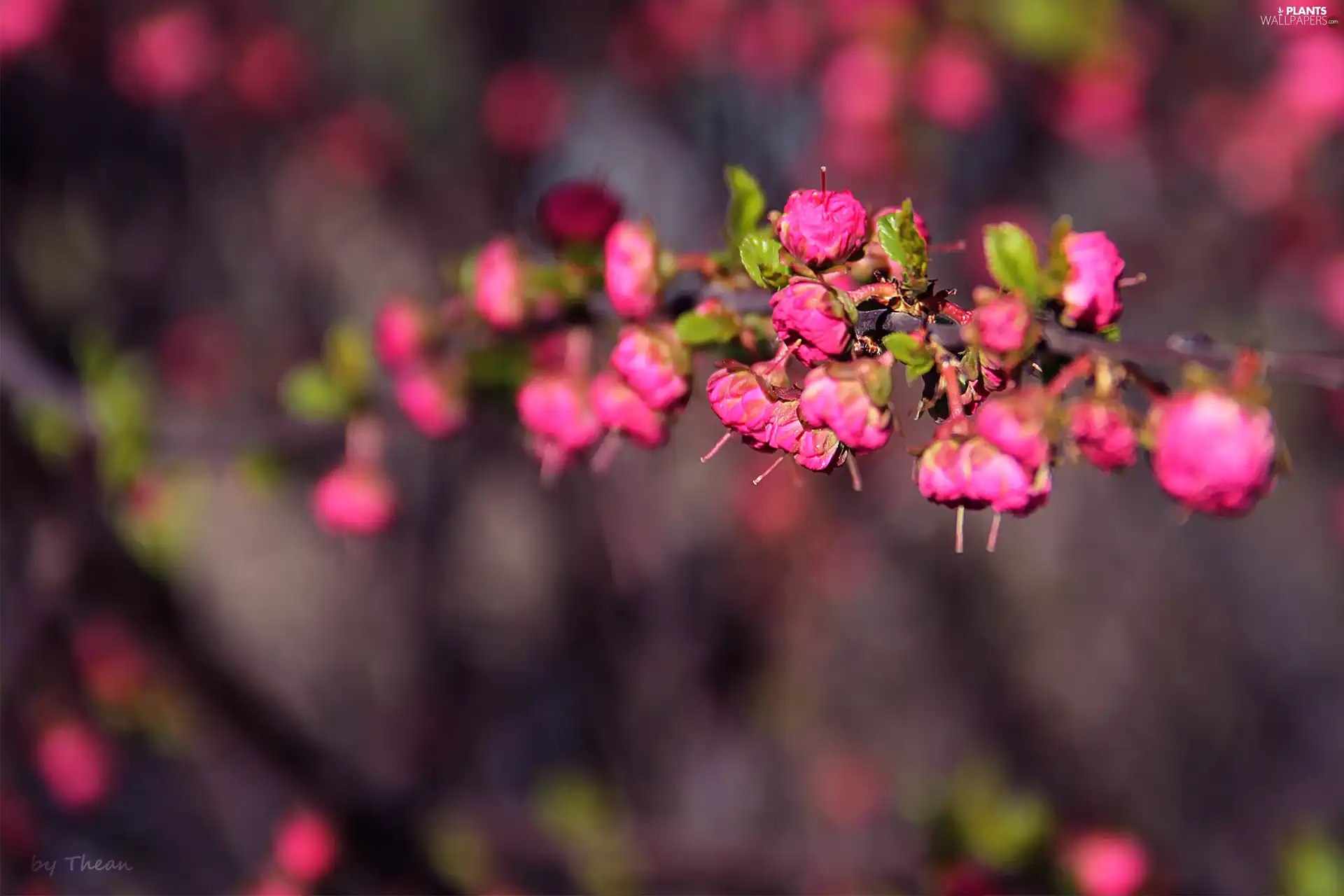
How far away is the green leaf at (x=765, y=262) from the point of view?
681mm

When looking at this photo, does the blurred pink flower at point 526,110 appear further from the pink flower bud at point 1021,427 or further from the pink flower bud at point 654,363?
the pink flower bud at point 1021,427

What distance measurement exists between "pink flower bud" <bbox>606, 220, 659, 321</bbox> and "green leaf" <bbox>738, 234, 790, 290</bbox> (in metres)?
0.13

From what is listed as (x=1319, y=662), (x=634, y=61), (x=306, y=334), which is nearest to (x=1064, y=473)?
(x=1319, y=662)

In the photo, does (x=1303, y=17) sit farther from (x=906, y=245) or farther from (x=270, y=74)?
(x=270, y=74)

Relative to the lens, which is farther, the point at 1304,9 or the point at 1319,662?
the point at 1319,662

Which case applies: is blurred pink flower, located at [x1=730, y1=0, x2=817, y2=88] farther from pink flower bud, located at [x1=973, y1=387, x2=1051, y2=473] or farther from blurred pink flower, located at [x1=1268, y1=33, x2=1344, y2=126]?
pink flower bud, located at [x1=973, y1=387, x2=1051, y2=473]

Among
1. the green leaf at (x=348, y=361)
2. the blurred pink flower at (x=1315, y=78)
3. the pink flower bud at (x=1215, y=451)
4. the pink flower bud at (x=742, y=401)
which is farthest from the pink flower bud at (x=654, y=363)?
the blurred pink flower at (x=1315, y=78)

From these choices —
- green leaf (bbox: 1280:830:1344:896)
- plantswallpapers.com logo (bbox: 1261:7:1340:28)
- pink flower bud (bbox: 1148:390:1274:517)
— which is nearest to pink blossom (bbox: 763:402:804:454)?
pink flower bud (bbox: 1148:390:1274:517)

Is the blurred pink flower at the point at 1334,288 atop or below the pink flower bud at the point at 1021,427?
atop

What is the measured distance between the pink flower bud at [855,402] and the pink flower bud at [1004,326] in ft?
0.20

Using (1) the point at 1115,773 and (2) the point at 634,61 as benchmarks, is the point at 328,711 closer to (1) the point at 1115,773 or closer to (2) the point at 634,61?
(2) the point at 634,61

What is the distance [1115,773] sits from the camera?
2992 millimetres

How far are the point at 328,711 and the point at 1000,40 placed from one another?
276 centimetres

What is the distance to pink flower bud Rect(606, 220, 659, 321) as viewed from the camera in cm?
81
